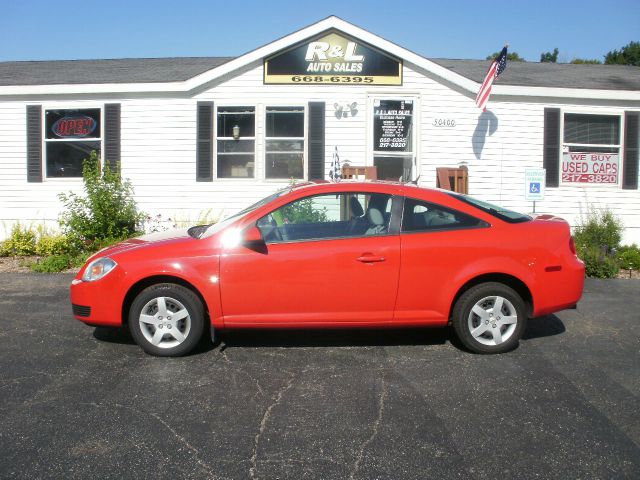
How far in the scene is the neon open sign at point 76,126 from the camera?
12.0m

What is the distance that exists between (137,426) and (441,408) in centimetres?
206

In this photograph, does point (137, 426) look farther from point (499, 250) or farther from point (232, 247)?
point (499, 250)

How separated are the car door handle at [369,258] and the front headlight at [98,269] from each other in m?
2.17

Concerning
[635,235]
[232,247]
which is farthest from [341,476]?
[635,235]

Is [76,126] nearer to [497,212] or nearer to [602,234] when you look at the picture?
[497,212]

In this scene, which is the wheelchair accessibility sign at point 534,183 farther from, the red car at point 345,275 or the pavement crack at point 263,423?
the pavement crack at point 263,423

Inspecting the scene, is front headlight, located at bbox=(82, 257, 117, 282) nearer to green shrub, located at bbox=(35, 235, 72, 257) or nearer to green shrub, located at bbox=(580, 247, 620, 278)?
green shrub, located at bbox=(35, 235, 72, 257)

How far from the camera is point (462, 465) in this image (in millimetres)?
3574

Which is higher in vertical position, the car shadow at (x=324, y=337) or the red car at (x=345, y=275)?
the red car at (x=345, y=275)

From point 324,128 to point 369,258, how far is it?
6.58 metres

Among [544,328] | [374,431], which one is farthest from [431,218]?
[374,431]

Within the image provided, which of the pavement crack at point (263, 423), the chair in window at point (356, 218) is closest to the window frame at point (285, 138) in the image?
the chair in window at point (356, 218)

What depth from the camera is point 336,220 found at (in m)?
5.75

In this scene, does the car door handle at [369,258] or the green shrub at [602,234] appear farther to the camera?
the green shrub at [602,234]
